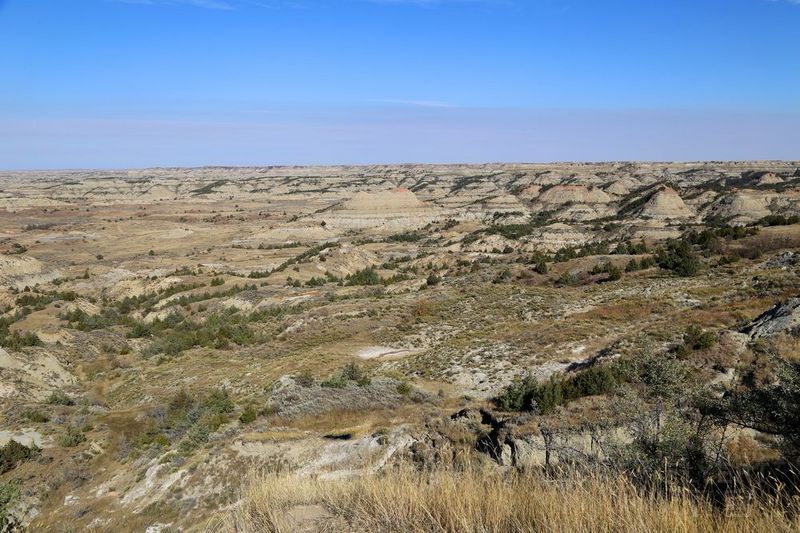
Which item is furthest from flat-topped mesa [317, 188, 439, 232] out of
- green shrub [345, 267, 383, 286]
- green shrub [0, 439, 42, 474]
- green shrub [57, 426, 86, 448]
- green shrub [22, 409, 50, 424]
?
green shrub [0, 439, 42, 474]

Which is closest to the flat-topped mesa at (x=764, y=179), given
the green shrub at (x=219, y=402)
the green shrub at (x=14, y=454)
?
the green shrub at (x=219, y=402)

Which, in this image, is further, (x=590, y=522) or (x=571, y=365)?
(x=571, y=365)

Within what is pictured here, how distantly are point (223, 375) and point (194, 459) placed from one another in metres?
10.2

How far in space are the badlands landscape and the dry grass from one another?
25 millimetres

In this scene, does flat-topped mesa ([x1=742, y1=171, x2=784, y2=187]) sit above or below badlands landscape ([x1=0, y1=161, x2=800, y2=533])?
above

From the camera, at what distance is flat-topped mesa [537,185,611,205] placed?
339 feet

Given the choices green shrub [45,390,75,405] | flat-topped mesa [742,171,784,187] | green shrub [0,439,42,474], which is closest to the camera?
green shrub [0,439,42,474]

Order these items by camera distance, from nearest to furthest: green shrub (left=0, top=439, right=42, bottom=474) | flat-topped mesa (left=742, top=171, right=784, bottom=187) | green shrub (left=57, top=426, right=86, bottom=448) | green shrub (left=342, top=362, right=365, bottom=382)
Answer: green shrub (left=0, top=439, right=42, bottom=474) < green shrub (left=57, top=426, right=86, bottom=448) < green shrub (left=342, top=362, right=365, bottom=382) < flat-topped mesa (left=742, top=171, right=784, bottom=187)

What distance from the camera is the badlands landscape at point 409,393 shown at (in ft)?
14.5

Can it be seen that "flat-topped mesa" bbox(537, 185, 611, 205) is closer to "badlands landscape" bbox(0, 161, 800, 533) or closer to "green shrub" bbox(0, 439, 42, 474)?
"badlands landscape" bbox(0, 161, 800, 533)

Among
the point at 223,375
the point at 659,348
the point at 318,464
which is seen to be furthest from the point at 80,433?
the point at 659,348

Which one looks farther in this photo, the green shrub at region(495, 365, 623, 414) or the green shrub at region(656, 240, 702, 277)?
the green shrub at region(656, 240, 702, 277)

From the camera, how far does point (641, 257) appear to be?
36.4 metres

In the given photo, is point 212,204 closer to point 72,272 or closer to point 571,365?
point 72,272
